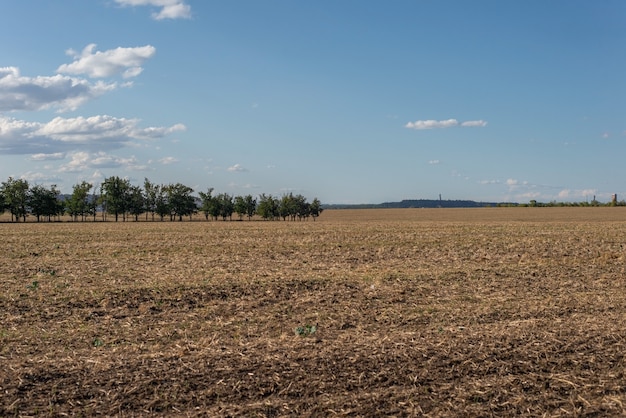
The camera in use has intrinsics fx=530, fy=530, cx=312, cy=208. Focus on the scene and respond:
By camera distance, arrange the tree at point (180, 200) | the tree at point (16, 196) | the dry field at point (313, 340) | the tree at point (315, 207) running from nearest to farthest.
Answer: the dry field at point (313, 340)
the tree at point (16, 196)
the tree at point (180, 200)
the tree at point (315, 207)

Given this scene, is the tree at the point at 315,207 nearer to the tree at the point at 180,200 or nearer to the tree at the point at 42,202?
the tree at the point at 180,200

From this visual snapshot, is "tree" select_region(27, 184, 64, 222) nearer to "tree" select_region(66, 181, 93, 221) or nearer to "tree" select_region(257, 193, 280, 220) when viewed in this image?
"tree" select_region(66, 181, 93, 221)

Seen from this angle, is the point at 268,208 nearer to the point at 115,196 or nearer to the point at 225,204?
the point at 225,204

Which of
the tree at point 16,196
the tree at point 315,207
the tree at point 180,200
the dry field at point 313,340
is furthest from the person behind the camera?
the tree at point 315,207

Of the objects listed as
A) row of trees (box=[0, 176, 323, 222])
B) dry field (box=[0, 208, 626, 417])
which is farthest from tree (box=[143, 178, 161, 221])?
dry field (box=[0, 208, 626, 417])

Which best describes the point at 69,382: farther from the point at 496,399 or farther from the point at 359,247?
the point at 359,247

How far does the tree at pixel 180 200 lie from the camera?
114m

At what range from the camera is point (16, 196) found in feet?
322

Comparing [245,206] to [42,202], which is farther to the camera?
[245,206]

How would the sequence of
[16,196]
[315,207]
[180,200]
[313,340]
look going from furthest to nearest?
[315,207]
[180,200]
[16,196]
[313,340]

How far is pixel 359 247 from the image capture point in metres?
26.7

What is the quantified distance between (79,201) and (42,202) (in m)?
7.94

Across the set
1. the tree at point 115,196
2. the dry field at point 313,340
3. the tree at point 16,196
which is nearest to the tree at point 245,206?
the tree at point 115,196

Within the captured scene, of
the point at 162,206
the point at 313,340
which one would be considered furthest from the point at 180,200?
the point at 313,340
